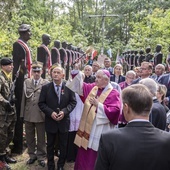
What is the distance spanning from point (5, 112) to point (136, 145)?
Answer: 10.7ft

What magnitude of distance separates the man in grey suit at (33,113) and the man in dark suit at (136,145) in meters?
3.08

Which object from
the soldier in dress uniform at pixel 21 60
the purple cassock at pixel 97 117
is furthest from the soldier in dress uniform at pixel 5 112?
the purple cassock at pixel 97 117

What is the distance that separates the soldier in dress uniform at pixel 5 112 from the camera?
458cm

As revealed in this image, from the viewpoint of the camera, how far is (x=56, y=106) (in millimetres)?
4477

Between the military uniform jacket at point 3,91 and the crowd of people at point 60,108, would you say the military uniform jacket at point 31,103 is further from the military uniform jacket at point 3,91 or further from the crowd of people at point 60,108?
the military uniform jacket at point 3,91

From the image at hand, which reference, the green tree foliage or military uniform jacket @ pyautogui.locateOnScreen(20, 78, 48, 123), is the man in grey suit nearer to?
military uniform jacket @ pyautogui.locateOnScreen(20, 78, 48, 123)

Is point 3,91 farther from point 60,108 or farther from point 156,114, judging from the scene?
point 156,114

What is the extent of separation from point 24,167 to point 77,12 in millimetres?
39371

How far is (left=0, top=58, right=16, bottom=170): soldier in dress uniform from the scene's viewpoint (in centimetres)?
458

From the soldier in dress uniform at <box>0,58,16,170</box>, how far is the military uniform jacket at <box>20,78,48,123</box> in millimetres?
229

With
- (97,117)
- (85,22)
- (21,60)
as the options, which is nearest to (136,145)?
(97,117)

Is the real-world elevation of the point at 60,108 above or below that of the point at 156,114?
below

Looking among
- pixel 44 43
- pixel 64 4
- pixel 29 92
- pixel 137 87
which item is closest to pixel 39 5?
pixel 64 4

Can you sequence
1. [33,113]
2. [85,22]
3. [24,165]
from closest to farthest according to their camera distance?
1. [33,113]
2. [24,165]
3. [85,22]
